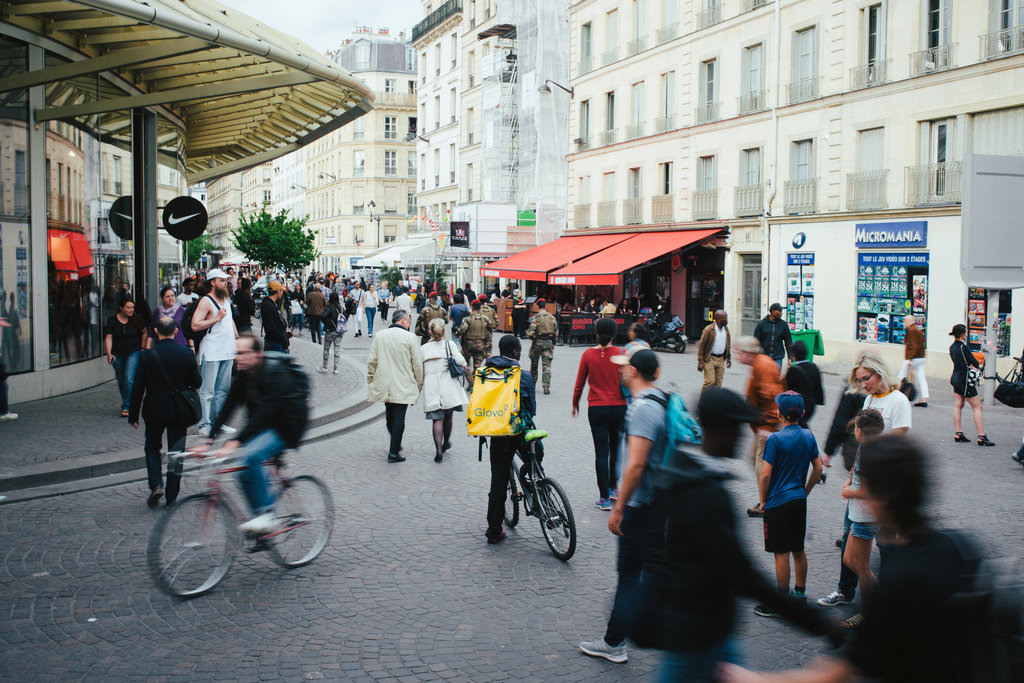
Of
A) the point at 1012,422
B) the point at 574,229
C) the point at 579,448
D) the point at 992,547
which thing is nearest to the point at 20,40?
the point at 579,448

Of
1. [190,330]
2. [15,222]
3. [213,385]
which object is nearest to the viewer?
[213,385]

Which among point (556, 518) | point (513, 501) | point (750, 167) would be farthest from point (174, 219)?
point (750, 167)

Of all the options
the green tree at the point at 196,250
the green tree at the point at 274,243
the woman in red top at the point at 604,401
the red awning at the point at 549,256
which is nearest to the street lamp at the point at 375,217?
the green tree at the point at 196,250

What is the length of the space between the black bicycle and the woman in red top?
2.73 feet

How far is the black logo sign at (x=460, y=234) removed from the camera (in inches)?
1596

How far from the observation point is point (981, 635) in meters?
2.35

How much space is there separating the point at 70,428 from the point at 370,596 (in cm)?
670

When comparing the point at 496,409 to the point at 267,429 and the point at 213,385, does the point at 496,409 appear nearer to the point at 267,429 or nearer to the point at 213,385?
the point at 267,429

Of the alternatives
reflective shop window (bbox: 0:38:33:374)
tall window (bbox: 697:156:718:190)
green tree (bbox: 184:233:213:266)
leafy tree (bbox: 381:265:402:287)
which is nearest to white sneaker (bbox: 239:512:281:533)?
reflective shop window (bbox: 0:38:33:374)

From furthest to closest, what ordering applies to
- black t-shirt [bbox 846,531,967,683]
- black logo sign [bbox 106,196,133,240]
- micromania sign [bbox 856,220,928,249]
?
1. micromania sign [bbox 856,220,928,249]
2. black logo sign [bbox 106,196,133,240]
3. black t-shirt [bbox 846,531,967,683]

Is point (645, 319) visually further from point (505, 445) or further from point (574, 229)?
point (505, 445)

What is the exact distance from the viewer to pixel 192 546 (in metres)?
5.75

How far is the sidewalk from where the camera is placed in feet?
28.7

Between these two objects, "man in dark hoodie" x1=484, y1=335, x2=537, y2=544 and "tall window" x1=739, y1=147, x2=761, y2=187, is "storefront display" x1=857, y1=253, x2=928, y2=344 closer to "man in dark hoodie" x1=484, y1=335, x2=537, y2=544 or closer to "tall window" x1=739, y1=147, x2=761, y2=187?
"tall window" x1=739, y1=147, x2=761, y2=187
